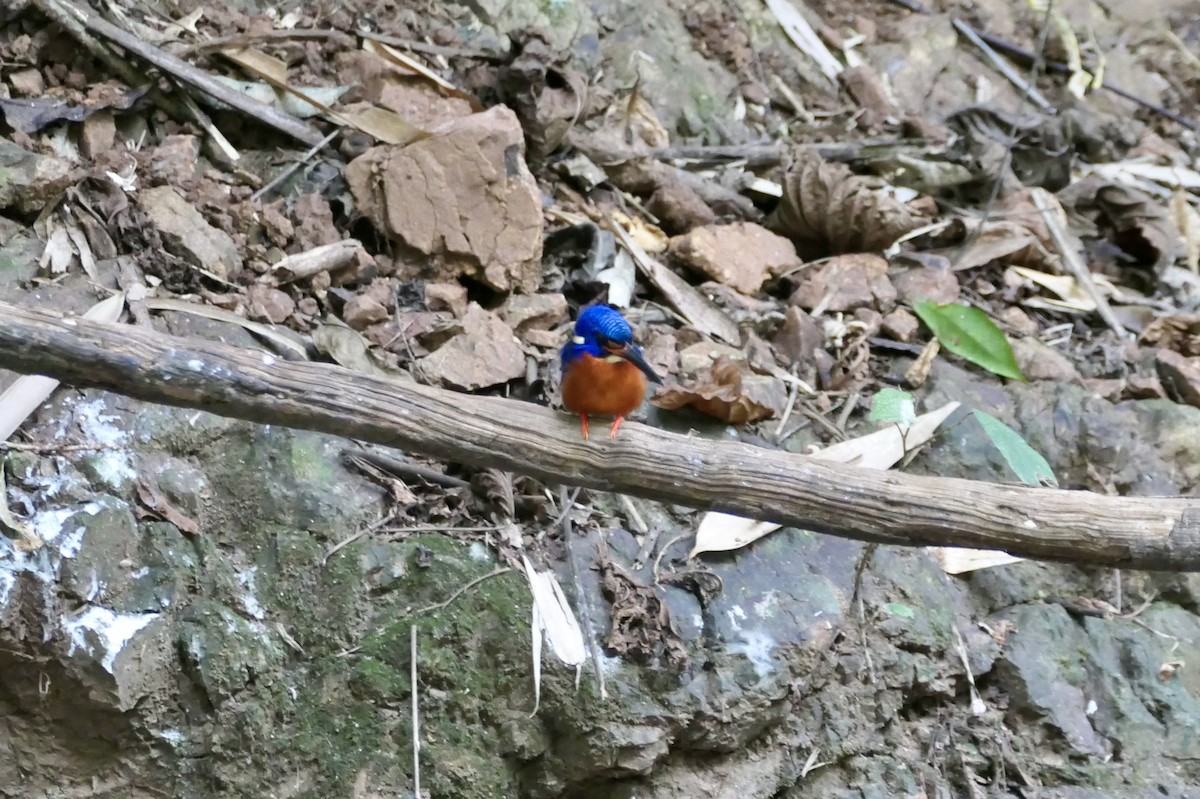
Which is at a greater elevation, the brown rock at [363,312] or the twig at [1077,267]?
the brown rock at [363,312]

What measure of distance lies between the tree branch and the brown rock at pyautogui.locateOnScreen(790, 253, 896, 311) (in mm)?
2248

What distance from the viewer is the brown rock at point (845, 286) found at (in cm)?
480

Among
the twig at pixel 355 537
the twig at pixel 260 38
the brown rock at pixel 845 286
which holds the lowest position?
the brown rock at pixel 845 286

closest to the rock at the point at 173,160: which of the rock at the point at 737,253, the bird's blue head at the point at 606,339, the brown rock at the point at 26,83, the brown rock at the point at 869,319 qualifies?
the brown rock at the point at 26,83

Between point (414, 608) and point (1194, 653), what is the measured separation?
10.2 feet

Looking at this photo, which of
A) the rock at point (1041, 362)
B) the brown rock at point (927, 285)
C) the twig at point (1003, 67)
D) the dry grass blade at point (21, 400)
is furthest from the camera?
the twig at point (1003, 67)

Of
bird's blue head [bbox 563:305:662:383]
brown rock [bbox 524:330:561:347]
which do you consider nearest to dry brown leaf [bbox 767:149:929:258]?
brown rock [bbox 524:330:561:347]

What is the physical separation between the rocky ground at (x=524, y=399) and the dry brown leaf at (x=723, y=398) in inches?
1.0

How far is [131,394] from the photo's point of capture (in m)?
2.31

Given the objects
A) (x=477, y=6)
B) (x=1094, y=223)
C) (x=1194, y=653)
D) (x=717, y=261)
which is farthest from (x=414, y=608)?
(x=1094, y=223)

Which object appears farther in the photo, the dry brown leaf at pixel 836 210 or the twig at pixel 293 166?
the dry brown leaf at pixel 836 210

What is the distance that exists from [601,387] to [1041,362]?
2.85 meters

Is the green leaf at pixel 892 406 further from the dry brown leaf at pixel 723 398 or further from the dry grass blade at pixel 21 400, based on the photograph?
the dry grass blade at pixel 21 400

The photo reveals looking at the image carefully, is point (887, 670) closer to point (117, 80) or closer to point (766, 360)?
point (766, 360)
